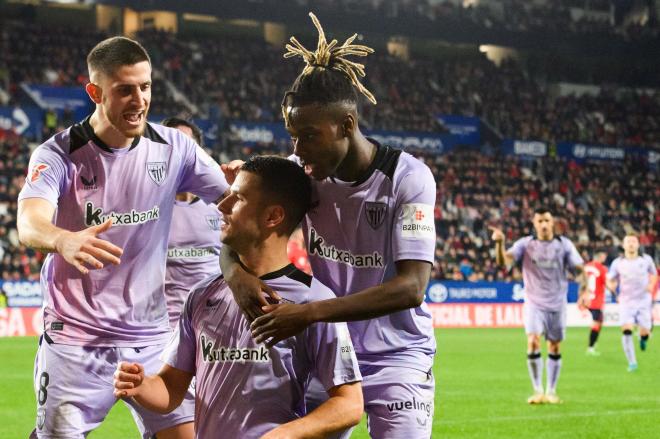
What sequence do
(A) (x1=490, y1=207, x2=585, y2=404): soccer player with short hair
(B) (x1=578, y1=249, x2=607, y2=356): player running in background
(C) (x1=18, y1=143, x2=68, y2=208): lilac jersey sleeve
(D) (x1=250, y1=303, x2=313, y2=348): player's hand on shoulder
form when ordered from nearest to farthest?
1. (D) (x1=250, y1=303, x2=313, y2=348): player's hand on shoulder
2. (C) (x1=18, y1=143, x2=68, y2=208): lilac jersey sleeve
3. (A) (x1=490, y1=207, x2=585, y2=404): soccer player with short hair
4. (B) (x1=578, y1=249, x2=607, y2=356): player running in background

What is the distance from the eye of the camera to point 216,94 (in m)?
36.9

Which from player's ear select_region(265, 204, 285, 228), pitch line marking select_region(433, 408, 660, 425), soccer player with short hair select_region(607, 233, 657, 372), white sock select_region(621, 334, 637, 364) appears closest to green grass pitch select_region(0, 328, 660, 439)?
pitch line marking select_region(433, 408, 660, 425)

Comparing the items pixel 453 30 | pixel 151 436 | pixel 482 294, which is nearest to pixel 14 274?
pixel 482 294

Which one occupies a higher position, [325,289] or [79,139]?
[79,139]

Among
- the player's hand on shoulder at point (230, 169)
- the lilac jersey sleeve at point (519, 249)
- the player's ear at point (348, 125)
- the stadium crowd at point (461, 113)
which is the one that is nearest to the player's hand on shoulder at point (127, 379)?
the player's ear at point (348, 125)

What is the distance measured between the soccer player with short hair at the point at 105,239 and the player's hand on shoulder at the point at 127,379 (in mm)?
1505

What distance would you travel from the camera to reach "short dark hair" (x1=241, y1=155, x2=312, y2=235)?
12.6 ft

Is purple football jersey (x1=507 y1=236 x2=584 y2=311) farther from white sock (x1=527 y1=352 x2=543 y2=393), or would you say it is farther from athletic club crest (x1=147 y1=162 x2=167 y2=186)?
athletic club crest (x1=147 y1=162 x2=167 y2=186)

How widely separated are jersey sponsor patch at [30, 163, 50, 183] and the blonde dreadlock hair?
139 cm

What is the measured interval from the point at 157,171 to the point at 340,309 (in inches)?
81.0

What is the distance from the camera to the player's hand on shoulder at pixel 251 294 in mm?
3709

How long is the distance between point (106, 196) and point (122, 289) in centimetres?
49

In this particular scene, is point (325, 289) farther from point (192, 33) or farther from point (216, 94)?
point (192, 33)

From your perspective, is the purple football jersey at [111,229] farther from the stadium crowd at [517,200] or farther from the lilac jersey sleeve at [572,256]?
the stadium crowd at [517,200]
